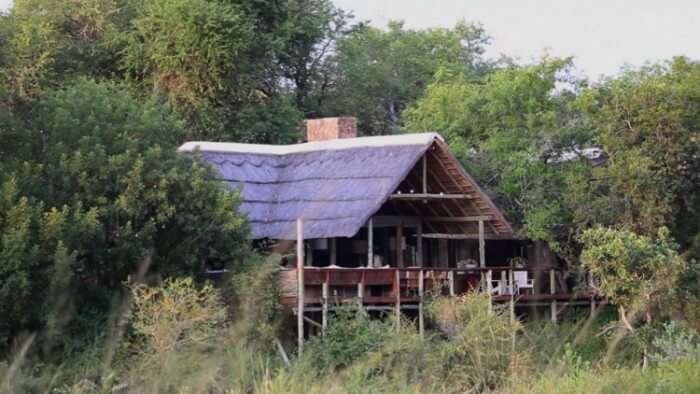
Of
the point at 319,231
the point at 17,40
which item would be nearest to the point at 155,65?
the point at 17,40

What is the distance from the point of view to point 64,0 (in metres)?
31.5

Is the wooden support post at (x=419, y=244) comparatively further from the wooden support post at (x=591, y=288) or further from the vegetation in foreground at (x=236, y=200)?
the wooden support post at (x=591, y=288)

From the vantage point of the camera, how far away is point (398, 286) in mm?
22125

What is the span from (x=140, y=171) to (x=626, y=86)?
10.4m

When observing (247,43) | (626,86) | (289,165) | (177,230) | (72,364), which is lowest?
(72,364)

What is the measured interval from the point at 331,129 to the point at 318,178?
2442 mm

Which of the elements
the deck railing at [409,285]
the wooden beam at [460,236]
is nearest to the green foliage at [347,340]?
the deck railing at [409,285]

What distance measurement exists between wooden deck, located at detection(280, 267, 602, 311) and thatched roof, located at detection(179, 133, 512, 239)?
87 cm

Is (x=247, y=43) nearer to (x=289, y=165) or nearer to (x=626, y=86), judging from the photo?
(x=289, y=165)

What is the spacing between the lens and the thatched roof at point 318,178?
22.4m

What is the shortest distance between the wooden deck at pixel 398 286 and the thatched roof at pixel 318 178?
0.87 metres

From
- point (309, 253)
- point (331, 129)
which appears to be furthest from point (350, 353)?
point (331, 129)

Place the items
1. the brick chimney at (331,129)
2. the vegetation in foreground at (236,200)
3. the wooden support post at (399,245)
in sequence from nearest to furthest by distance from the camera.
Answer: the vegetation in foreground at (236,200)
the wooden support post at (399,245)
the brick chimney at (331,129)

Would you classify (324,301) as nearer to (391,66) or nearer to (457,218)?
(457,218)
